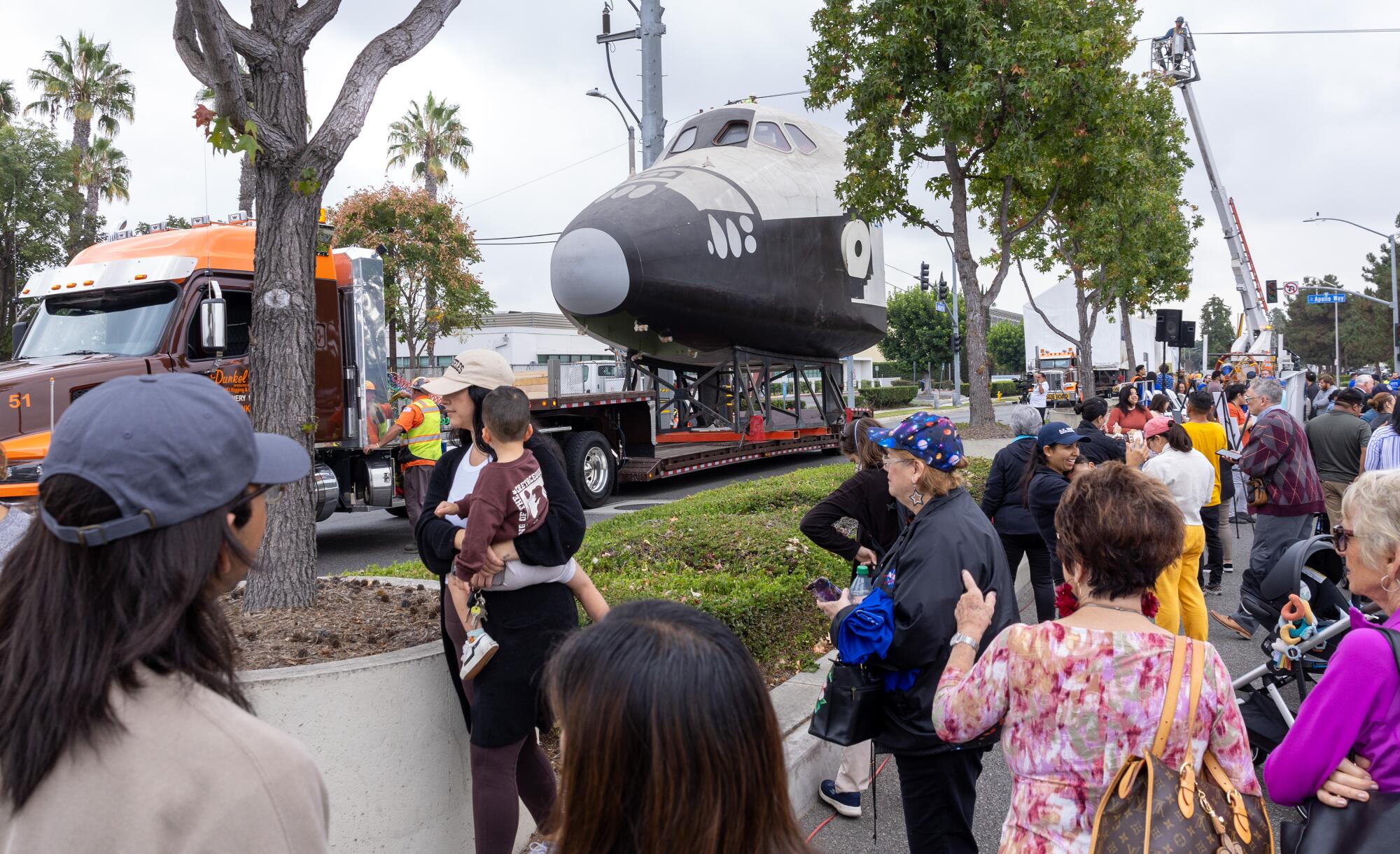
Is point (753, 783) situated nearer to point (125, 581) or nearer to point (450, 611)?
point (125, 581)

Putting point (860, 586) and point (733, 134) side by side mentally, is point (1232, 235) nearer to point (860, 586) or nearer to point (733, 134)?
point (733, 134)

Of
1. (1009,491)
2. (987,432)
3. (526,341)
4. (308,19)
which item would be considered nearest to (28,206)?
(526,341)

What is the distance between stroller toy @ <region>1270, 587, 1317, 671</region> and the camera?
3029mm

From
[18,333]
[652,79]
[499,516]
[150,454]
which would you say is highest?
[652,79]

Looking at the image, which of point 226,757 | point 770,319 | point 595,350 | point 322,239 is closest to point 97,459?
point 226,757

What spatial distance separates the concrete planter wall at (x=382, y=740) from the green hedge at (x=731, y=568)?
1.48 meters

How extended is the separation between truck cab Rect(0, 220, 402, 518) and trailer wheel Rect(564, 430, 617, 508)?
2.62m

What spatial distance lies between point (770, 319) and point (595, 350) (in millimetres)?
47267

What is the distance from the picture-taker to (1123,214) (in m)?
24.0

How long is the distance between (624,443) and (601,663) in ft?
41.5

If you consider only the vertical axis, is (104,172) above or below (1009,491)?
above

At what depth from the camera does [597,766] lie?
1.34 meters

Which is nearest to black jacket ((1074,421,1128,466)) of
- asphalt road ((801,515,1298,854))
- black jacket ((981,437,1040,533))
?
black jacket ((981,437,1040,533))

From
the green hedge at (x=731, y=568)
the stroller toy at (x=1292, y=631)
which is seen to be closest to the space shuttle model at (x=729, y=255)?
the green hedge at (x=731, y=568)
